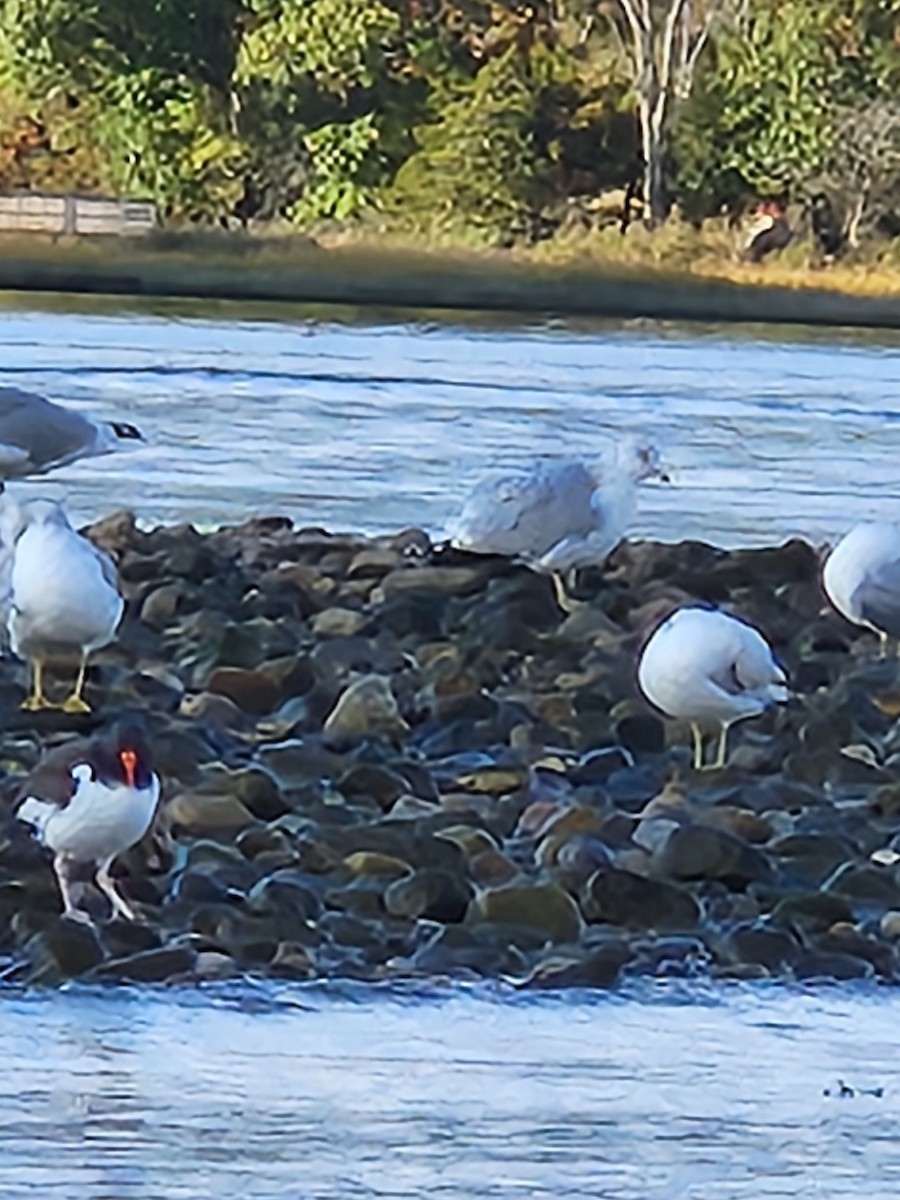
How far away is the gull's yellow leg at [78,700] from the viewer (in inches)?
92.5

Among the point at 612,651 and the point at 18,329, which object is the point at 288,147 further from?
the point at 612,651

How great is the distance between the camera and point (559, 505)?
2361 mm

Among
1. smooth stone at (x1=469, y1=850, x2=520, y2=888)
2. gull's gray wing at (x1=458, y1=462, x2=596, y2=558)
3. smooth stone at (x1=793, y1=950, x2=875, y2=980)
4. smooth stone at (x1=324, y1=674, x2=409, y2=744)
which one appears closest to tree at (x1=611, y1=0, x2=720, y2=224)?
gull's gray wing at (x1=458, y1=462, x2=596, y2=558)

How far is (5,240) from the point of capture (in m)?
2.25

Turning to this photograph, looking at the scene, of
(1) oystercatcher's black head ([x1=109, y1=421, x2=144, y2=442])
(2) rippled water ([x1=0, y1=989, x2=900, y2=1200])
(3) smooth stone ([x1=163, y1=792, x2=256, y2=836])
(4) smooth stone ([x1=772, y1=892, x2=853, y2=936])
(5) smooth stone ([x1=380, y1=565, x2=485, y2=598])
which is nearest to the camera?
(2) rippled water ([x1=0, y1=989, x2=900, y2=1200])

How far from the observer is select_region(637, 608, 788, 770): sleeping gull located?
2.12 m

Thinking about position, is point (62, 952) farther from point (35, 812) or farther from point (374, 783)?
point (374, 783)

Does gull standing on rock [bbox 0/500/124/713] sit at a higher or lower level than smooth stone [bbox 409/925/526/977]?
higher

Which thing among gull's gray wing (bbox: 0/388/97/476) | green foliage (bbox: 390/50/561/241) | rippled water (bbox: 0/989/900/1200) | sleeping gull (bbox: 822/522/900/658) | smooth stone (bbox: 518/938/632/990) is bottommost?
rippled water (bbox: 0/989/900/1200)

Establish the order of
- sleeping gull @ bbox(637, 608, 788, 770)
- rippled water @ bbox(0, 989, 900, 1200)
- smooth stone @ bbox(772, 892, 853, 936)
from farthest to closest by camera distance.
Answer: sleeping gull @ bbox(637, 608, 788, 770) → smooth stone @ bbox(772, 892, 853, 936) → rippled water @ bbox(0, 989, 900, 1200)

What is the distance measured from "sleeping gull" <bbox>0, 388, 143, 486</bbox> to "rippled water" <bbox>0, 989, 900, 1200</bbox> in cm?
71

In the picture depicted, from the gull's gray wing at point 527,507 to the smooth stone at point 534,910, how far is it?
521mm

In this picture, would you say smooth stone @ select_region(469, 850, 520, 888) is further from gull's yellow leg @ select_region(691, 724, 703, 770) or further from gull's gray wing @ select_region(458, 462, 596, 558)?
gull's gray wing @ select_region(458, 462, 596, 558)

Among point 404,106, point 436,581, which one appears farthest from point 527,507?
point 404,106
